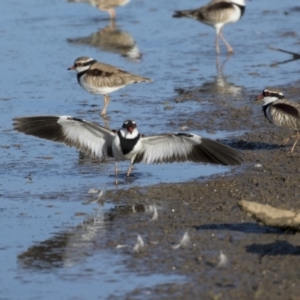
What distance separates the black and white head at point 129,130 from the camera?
8633mm

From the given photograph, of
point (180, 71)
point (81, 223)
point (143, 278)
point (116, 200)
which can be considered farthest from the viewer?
point (180, 71)

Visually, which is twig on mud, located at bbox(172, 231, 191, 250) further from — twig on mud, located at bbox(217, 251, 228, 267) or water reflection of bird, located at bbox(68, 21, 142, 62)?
water reflection of bird, located at bbox(68, 21, 142, 62)

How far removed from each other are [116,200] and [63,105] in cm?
423

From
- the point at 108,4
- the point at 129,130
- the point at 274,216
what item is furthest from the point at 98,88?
the point at 108,4

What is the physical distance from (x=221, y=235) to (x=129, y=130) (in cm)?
205

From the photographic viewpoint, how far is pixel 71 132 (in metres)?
9.04

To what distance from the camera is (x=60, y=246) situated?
6906mm

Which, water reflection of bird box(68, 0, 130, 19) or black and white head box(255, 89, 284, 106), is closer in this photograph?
black and white head box(255, 89, 284, 106)

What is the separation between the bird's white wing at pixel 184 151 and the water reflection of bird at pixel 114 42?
6.05m

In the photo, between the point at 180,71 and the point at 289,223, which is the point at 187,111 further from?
the point at 289,223

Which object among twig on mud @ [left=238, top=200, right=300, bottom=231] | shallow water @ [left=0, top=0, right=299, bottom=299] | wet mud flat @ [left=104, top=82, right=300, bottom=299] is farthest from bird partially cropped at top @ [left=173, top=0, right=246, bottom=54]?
twig on mud @ [left=238, top=200, right=300, bottom=231]

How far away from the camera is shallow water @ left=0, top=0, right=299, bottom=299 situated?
6.49m

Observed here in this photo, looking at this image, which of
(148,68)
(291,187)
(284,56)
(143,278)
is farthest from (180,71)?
(143,278)

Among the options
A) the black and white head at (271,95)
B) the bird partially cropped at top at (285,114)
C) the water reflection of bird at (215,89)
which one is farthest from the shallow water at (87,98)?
the bird partially cropped at top at (285,114)
